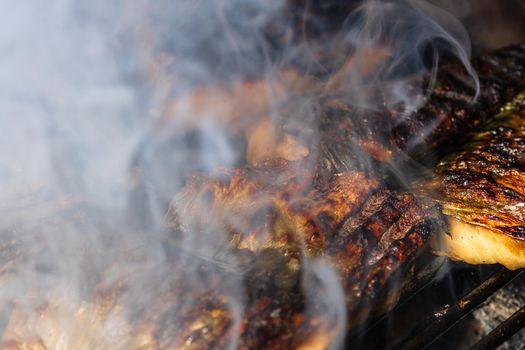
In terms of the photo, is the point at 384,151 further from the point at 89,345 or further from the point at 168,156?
the point at 89,345

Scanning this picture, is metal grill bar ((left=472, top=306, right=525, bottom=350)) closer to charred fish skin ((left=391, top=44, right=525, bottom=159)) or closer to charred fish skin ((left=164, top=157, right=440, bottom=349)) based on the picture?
charred fish skin ((left=164, top=157, right=440, bottom=349))

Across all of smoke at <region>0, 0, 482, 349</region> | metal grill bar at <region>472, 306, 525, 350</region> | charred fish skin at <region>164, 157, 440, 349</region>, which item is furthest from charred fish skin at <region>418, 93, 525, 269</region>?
smoke at <region>0, 0, 482, 349</region>

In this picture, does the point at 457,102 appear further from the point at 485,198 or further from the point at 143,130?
the point at 143,130

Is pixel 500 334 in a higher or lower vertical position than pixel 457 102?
lower

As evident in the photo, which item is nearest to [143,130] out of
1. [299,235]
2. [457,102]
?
[299,235]

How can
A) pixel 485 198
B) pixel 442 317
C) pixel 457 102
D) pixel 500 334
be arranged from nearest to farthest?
pixel 500 334, pixel 442 317, pixel 485 198, pixel 457 102

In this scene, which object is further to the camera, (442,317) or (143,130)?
(143,130)

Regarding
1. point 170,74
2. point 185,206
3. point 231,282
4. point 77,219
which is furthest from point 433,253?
point 170,74
